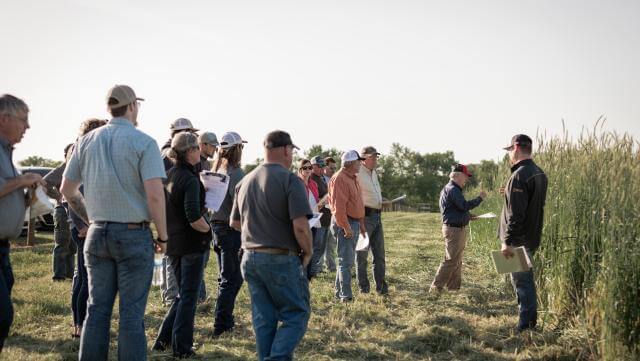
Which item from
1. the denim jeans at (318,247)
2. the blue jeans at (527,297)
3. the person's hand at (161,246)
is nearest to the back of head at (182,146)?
the person's hand at (161,246)

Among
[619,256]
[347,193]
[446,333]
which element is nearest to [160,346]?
[446,333]

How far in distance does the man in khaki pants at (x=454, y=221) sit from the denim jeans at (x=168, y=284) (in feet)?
12.4

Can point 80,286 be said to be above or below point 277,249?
below

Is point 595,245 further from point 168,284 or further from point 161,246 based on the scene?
point 168,284

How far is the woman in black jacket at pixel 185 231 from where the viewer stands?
5.29 m

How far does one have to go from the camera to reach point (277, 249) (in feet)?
14.3

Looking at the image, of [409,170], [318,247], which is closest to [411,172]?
[409,170]

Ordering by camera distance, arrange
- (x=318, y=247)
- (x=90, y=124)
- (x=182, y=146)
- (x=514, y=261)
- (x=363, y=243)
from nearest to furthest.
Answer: (x=182, y=146)
(x=90, y=124)
(x=514, y=261)
(x=363, y=243)
(x=318, y=247)

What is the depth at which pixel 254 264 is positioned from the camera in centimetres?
440

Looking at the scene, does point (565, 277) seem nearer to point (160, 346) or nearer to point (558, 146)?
point (558, 146)

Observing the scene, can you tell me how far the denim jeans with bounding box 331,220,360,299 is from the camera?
8195 millimetres

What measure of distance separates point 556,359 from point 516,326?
1251 mm

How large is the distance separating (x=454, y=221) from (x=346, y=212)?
1652 millimetres

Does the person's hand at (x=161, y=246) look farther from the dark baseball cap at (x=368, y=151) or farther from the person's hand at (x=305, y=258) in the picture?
the dark baseball cap at (x=368, y=151)
